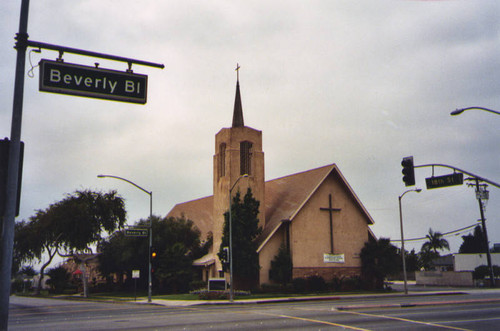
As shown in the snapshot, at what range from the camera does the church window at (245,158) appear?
4638 centimetres

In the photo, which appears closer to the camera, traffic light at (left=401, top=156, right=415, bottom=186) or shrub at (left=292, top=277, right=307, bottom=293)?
traffic light at (left=401, top=156, right=415, bottom=186)

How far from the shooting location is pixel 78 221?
154 feet

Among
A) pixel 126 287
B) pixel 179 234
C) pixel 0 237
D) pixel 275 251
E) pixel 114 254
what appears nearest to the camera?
pixel 0 237

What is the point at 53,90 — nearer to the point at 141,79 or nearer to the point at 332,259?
the point at 141,79

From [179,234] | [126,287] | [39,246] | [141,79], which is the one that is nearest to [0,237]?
[141,79]

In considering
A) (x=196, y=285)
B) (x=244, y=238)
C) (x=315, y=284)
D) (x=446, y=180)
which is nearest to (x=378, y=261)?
(x=315, y=284)

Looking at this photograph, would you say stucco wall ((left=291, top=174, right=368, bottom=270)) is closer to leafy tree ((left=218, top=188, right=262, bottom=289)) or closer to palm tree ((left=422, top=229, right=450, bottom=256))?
leafy tree ((left=218, top=188, right=262, bottom=289))

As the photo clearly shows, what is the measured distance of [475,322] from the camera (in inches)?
614

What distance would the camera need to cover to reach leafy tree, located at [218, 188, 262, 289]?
4049cm

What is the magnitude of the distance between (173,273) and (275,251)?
1083 cm

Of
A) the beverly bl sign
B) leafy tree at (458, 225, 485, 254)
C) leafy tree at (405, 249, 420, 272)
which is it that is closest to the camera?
the beverly bl sign

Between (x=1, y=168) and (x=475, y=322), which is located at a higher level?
(x=1, y=168)

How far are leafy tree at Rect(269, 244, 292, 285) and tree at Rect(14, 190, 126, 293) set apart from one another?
60.7 feet

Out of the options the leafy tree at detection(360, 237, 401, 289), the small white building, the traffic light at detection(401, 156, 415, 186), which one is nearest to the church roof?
the leafy tree at detection(360, 237, 401, 289)
